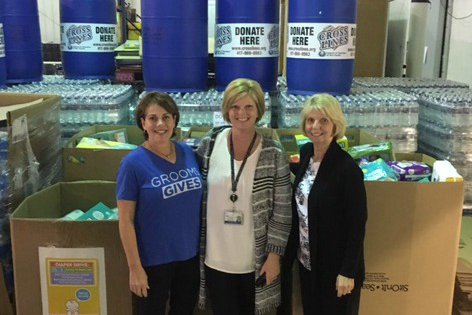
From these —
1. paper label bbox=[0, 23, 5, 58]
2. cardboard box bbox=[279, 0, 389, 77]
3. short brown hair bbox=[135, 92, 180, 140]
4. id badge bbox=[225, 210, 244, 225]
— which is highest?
cardboard box bbox=[279, 0, 389, 77]

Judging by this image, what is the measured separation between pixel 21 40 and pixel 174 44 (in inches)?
41.5

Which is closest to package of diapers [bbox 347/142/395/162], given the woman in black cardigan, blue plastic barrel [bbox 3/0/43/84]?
the woman in black cardigan

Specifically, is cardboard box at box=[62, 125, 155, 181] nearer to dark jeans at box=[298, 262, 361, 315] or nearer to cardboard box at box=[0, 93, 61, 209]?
cardboard box at box=[0, 93, 61, 209]

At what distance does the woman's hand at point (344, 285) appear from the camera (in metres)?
1.55

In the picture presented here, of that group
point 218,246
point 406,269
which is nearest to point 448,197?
point 406,269

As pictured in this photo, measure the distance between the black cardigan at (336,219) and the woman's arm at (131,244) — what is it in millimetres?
528

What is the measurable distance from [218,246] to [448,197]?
0.81 m

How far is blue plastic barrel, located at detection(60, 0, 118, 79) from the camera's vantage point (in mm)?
3113

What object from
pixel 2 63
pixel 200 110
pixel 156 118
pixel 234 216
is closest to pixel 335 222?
pixel 234 216

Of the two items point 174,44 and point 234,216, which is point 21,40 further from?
point 234,216

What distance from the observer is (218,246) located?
1.66m

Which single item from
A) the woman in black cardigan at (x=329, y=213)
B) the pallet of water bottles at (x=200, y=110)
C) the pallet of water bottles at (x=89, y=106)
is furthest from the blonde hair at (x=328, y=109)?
the pallet of water bottles at (x=89, y=106)

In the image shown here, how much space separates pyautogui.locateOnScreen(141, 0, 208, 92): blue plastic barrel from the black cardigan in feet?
4.20

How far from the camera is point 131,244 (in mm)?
1522
